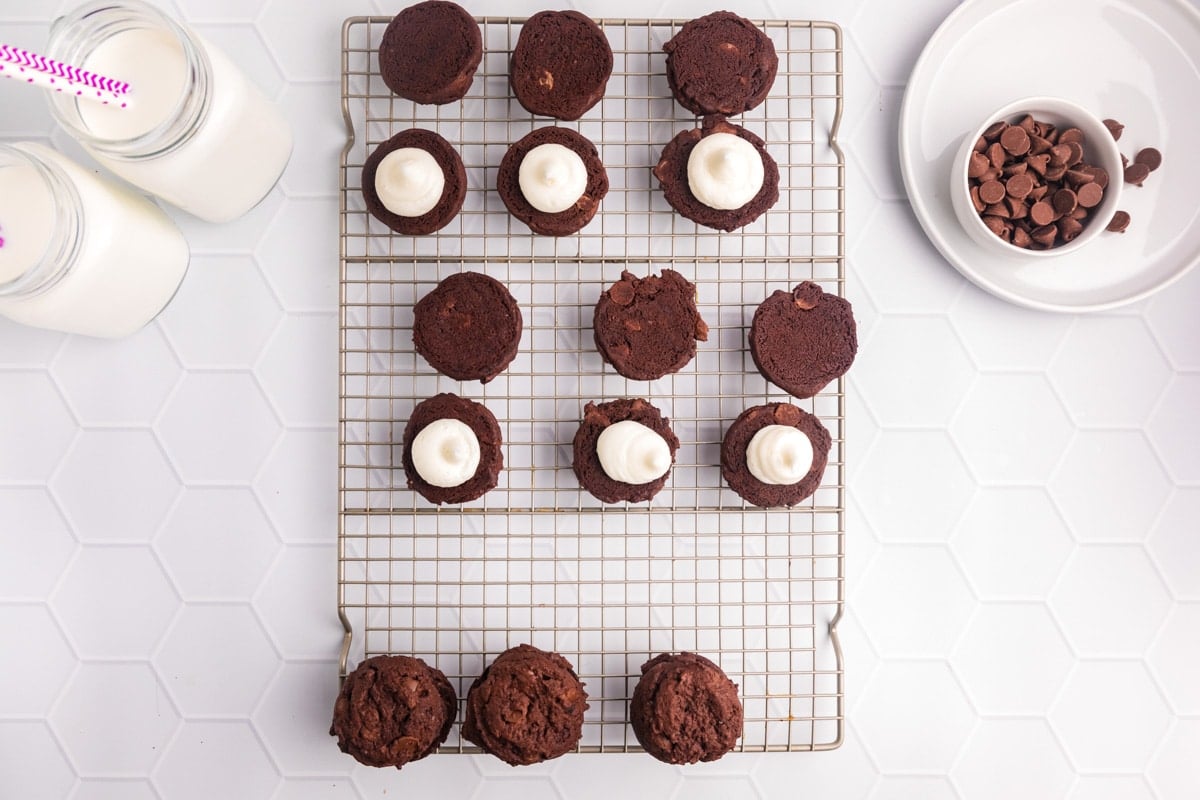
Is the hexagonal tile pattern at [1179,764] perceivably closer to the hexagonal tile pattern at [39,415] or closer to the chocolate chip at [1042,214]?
the chocolate chip at [1042,214]

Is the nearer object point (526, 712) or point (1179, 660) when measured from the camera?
point (526, 712)

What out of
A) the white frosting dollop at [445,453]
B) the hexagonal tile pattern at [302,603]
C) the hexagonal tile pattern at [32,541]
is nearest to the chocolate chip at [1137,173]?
the white frosting dollop at [445,453]

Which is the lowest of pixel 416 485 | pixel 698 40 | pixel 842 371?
pixel 416 485

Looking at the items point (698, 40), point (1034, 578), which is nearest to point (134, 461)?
point (698, 40)

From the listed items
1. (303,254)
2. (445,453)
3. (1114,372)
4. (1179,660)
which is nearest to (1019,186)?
(1114,372)

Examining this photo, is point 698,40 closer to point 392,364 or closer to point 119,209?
point 392,364

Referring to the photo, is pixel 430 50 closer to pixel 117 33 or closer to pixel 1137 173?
pixel 117 33
